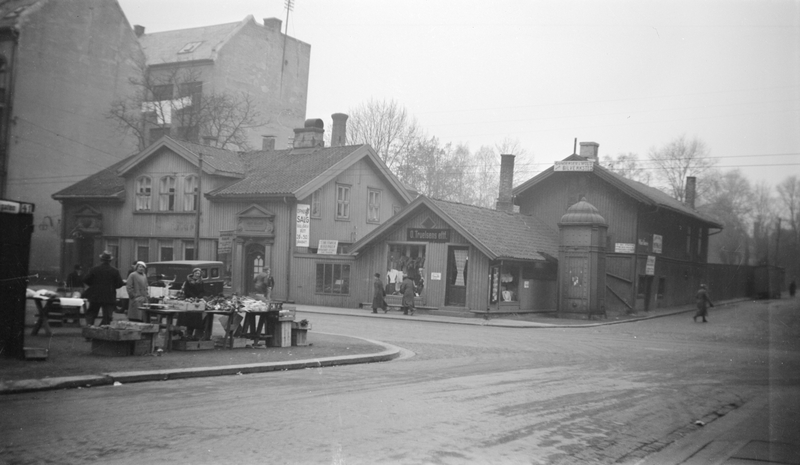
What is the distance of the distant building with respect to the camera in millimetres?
18875

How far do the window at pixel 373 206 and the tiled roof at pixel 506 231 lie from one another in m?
7.03

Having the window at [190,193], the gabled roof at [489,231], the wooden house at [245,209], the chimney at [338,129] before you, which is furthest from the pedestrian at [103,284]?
the chimney at [338,129]

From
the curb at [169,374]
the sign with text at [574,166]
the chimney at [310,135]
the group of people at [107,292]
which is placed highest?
the chimney at [310,135]

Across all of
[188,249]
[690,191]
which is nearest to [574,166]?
[690,191]

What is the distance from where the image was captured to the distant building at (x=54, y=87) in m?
18.9

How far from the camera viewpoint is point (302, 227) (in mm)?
36938

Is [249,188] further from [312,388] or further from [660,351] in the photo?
[312,388]

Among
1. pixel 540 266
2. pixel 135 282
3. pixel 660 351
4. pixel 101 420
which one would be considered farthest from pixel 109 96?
pixel 101 420

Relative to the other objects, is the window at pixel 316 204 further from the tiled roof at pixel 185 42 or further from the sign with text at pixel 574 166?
the tiled roof at pixel 185 42

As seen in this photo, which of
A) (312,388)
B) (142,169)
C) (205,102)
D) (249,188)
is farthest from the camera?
(205,102)

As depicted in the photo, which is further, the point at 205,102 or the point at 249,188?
the point at 205,102

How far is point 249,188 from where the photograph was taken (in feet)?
128

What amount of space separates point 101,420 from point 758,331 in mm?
27401

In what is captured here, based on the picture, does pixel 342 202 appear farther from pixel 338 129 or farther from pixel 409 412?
pixel 409 412
